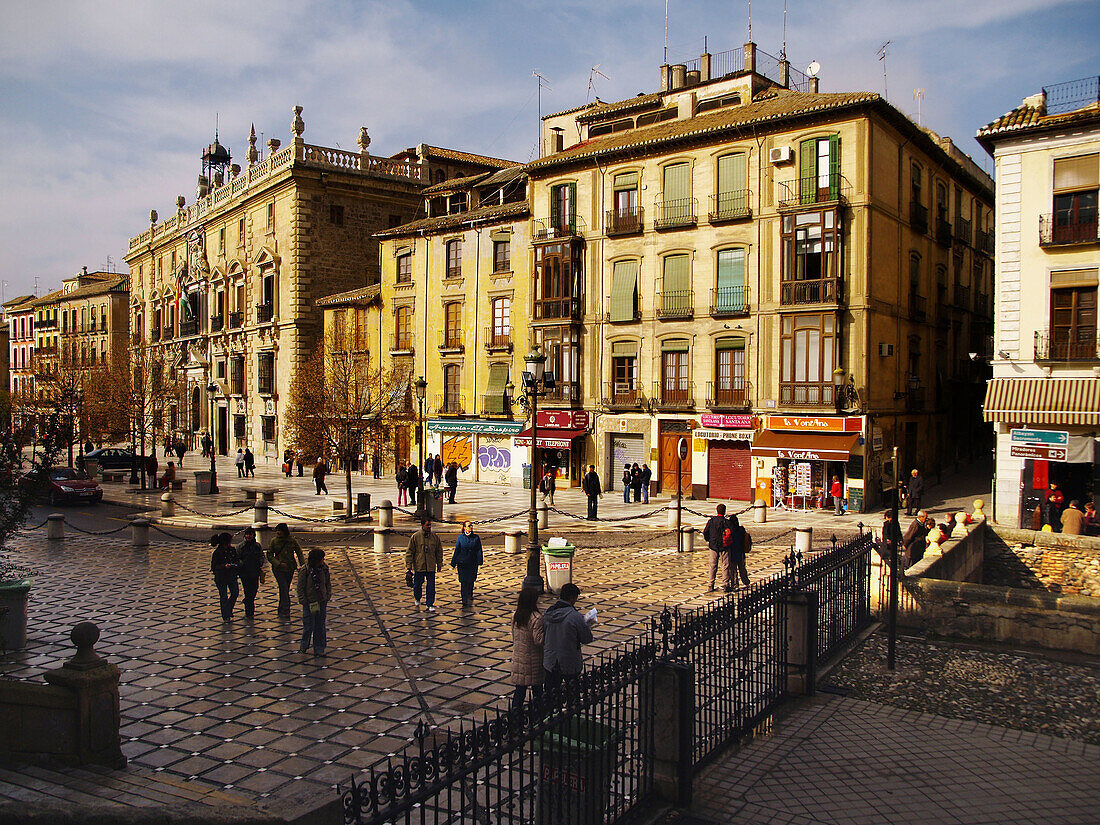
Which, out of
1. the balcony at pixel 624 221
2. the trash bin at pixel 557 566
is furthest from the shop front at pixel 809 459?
the trash bin at pixel 557 566

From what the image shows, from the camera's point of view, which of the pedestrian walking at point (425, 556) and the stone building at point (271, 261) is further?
the stone building at point (271, 261)

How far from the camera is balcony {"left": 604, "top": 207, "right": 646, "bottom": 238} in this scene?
34.0 meters

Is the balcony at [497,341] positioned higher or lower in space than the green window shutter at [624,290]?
lower

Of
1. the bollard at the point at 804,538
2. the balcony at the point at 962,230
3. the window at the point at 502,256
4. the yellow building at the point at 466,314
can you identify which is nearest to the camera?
the bollard at the point at 804,538

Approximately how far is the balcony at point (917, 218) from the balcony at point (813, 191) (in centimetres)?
455

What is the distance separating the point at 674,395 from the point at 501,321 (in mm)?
10009

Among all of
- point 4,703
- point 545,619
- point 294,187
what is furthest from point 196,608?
point 294,187

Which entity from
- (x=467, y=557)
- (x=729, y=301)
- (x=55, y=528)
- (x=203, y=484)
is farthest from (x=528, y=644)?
(x=203, y=484)

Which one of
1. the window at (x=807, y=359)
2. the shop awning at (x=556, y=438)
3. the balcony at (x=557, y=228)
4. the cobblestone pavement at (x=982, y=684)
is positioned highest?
the balcony at (x=557, y=228)

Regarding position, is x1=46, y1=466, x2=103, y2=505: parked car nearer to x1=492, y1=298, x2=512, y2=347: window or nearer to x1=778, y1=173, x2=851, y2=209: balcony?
x1=492, y1=298, x2=512, y2=347: window

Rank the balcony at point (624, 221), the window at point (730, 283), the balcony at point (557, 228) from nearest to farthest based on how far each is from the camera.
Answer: the window at point (730, 283) < the balcony at point (624, 221) < the balcony at point (557, 228)

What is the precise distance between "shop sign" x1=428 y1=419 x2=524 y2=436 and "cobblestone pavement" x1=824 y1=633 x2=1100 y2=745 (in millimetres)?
26162

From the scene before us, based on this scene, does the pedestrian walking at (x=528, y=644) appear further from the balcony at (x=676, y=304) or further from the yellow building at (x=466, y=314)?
the yellow building at (x=466, y=314)

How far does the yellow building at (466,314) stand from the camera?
1511 inches
